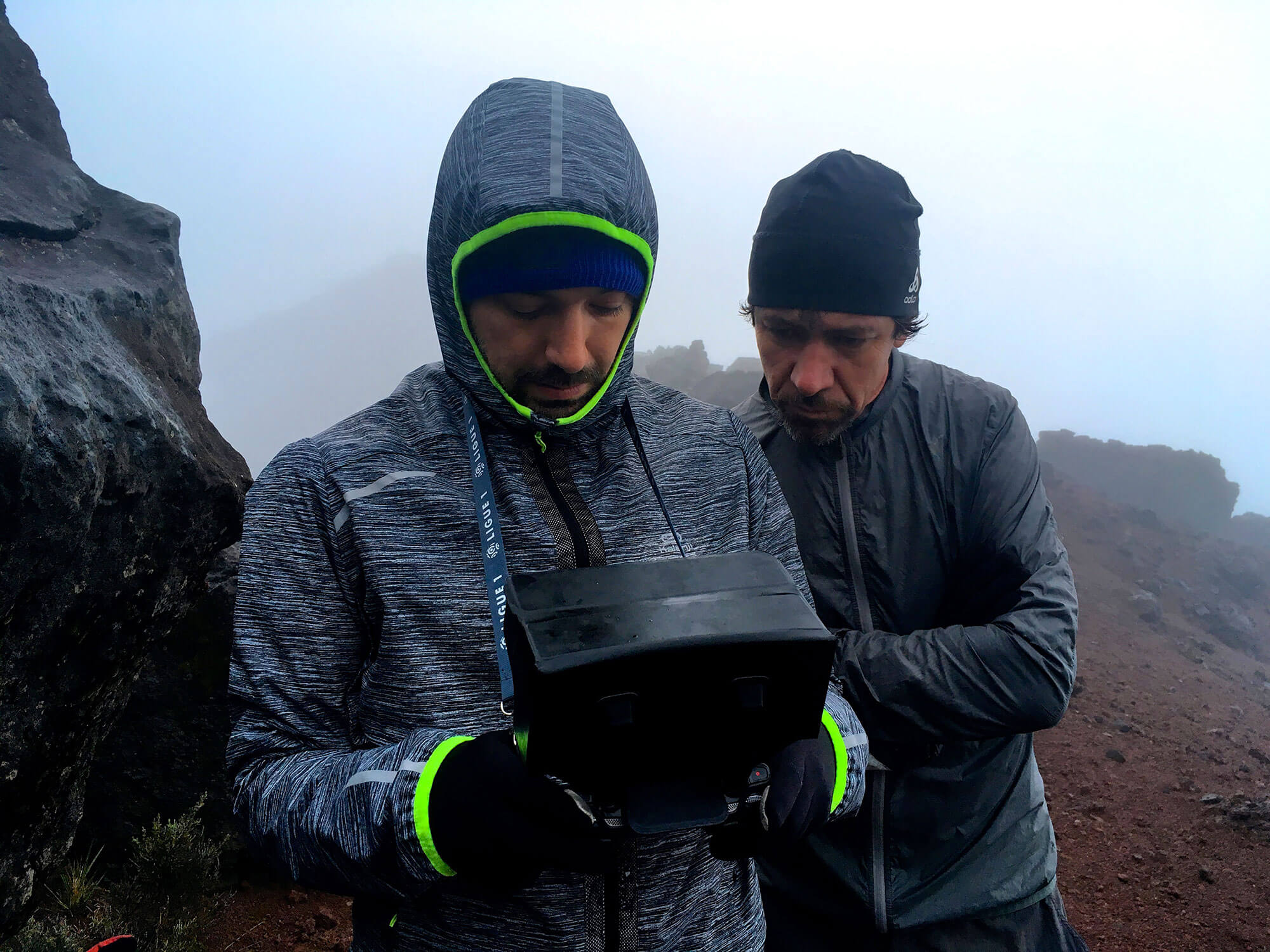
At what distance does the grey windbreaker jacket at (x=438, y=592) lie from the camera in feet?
4.36

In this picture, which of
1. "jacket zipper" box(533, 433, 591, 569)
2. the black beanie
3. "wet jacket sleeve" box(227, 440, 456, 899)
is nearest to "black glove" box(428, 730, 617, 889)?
"wet jacket sleeve" box(227, 440, 456, 899)

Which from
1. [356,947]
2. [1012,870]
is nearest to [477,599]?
[356,947]

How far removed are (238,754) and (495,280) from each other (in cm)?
95

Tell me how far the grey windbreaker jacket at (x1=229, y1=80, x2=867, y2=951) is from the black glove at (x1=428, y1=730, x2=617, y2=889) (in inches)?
1.3

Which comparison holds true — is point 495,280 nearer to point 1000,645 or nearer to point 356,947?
point 356,947

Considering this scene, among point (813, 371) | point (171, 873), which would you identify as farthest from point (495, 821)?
point (171, 873)

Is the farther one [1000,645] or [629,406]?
[1000,645]

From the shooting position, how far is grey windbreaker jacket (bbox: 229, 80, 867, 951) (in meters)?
1.33

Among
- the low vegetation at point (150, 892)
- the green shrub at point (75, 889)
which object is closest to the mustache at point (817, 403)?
the low vegetation at point (150, 892)

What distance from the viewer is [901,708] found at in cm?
204

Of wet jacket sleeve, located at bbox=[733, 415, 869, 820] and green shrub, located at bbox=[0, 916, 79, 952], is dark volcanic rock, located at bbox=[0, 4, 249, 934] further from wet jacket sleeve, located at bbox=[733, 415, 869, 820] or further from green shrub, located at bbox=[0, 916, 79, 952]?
wet jacket sleeve, located at bbox=[733, 415, 869, 820]

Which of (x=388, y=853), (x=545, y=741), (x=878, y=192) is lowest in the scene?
(x=388, y=853)

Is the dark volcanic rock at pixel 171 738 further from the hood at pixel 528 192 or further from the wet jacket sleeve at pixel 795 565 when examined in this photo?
the wet jacket sleeve at pixel 795 565

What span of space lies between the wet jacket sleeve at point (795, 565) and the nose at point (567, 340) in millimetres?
504
